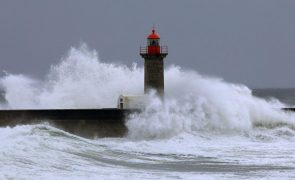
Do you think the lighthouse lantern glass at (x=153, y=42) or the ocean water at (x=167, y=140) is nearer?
the ocean water at (x=167, y=140)

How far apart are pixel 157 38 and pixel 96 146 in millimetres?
5131

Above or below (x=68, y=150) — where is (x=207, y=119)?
above

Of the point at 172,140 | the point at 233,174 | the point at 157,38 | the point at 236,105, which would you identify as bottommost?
the point at 233,174

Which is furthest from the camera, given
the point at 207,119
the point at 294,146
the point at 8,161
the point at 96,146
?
the point at 207,119

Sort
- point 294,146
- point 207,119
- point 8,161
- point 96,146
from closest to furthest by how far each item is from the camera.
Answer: point 8,161 < point 96,146 < point 294,146 < point 207,119

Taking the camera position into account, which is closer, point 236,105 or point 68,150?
point 68,150

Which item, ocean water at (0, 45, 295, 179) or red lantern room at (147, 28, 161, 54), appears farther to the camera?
red lantern room at (147, 28, 161, 54)

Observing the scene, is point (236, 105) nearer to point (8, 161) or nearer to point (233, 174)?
point (233, 174)

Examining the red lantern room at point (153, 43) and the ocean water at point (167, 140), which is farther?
the red lantern room at point (153, 43)

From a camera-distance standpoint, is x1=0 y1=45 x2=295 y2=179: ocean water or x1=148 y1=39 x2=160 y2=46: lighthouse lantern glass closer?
x1=0 y1=45 x2=295 y2=179: ocean water

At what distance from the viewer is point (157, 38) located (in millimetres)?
19641

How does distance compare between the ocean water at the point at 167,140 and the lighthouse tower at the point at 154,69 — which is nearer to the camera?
the ocean water at the point at 167,140

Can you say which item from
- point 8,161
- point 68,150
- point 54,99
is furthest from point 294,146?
point 54,99

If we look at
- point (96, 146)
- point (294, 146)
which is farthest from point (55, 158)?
point (294, 146)
